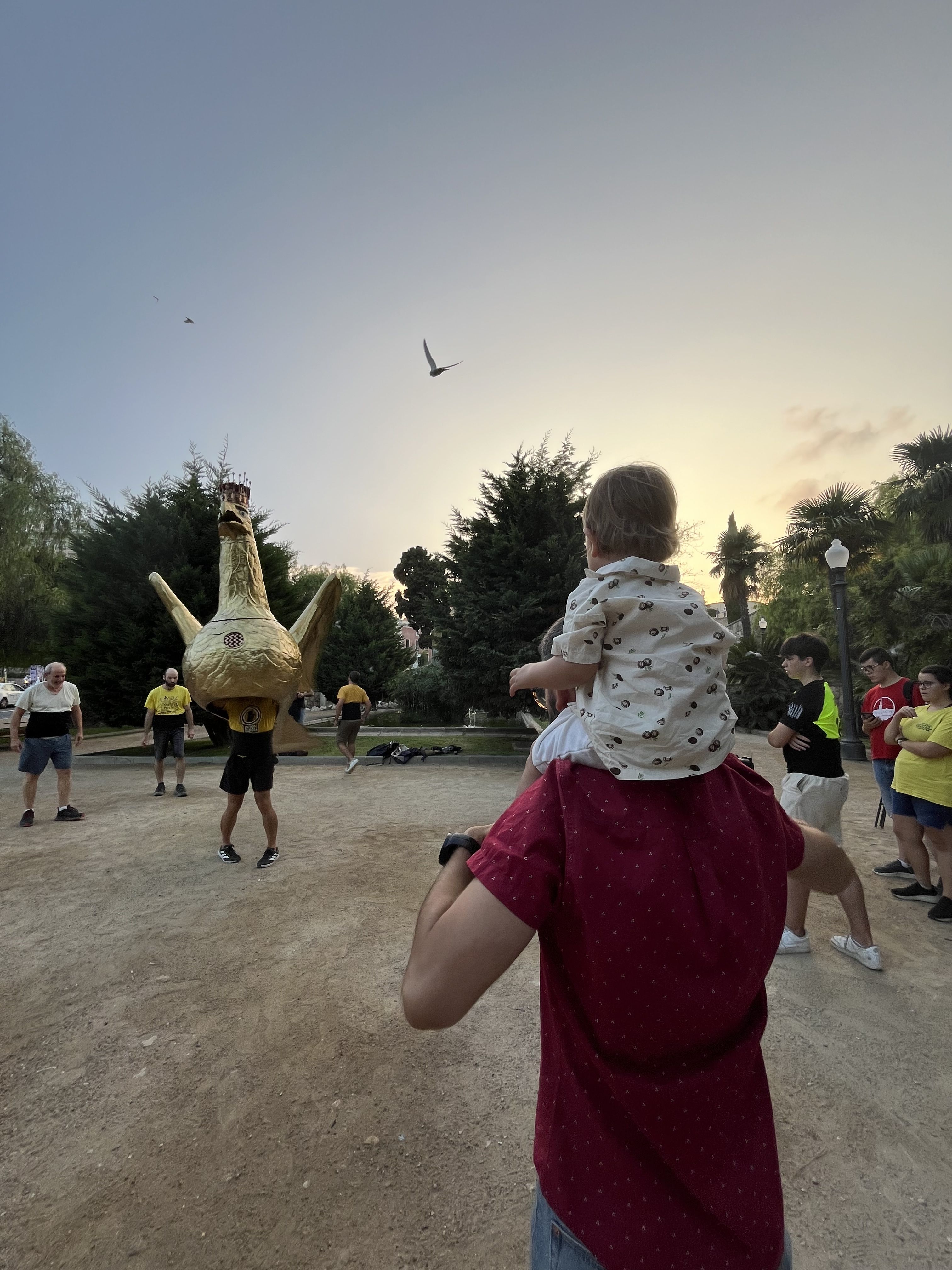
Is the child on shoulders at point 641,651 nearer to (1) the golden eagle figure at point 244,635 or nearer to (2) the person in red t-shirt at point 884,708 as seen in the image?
(1) the golden eagle figure at point 244,635

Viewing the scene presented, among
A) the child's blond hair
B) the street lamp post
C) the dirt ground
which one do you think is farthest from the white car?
the child's blond hair

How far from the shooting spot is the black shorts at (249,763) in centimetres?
552

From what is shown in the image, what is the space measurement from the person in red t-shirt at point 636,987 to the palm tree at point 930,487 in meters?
21.1

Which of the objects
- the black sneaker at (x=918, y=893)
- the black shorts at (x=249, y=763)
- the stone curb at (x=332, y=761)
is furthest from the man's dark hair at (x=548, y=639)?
the stone curb at (x=332, y=761)

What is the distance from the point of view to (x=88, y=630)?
14.0m

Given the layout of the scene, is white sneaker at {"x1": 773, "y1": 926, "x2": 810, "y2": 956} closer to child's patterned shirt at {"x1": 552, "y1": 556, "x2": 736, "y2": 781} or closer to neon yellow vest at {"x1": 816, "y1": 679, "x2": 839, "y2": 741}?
neon yellow vest at {"x1": 816, "y1": 679, "x2": 839, "y2": 741}

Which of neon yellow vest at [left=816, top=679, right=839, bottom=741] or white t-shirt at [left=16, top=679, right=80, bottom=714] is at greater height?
white t-shirt at [left=16, top=679, right=80, bottom=714]

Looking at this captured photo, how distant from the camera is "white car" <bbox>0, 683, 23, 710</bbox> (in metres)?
28.8

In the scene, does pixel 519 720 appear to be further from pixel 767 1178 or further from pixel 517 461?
pixel 767 1178

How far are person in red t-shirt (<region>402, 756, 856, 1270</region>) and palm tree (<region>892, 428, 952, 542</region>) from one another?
2114 centimetres

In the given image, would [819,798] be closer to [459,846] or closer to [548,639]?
[548,639]

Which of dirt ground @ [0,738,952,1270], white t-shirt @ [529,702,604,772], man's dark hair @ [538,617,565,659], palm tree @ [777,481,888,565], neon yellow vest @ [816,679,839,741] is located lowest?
dirt ground @ [0,738,952,1270]

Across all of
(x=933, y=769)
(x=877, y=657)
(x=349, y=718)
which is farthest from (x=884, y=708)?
(x=349, y=718)

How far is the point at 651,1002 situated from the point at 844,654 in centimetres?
1276
